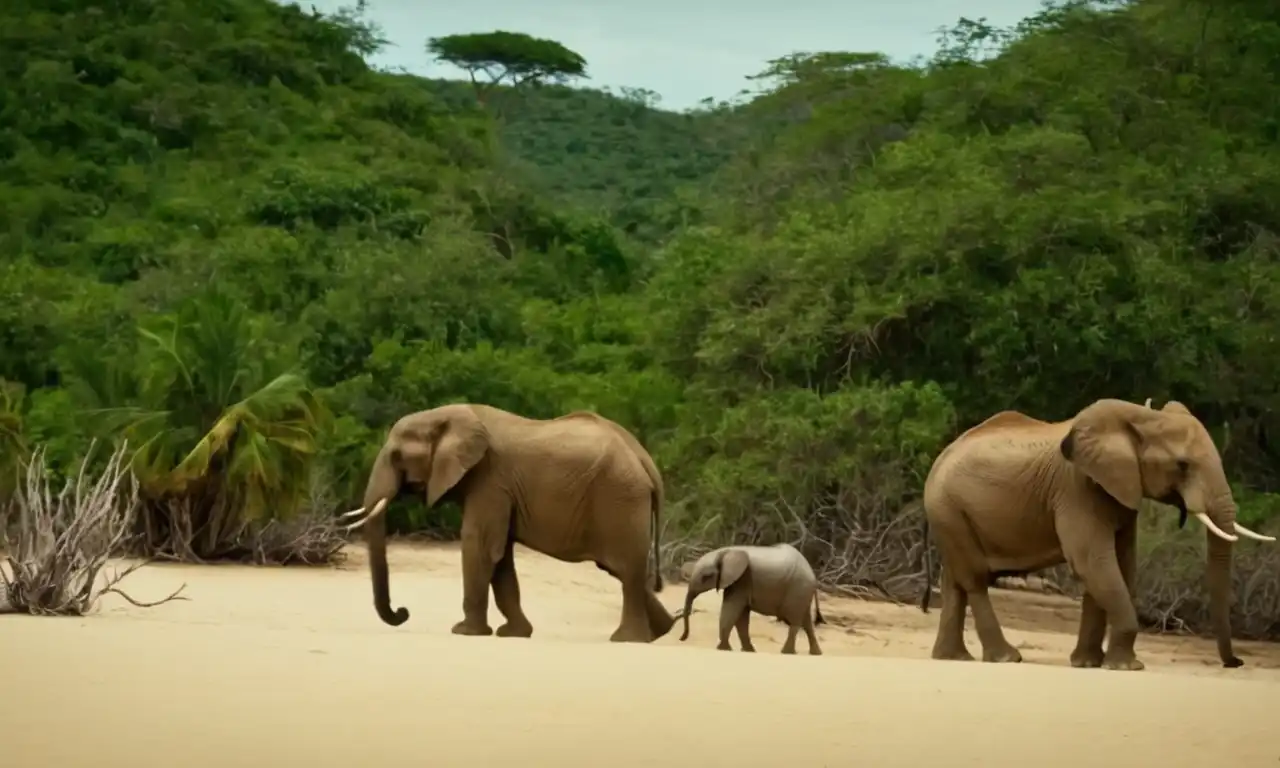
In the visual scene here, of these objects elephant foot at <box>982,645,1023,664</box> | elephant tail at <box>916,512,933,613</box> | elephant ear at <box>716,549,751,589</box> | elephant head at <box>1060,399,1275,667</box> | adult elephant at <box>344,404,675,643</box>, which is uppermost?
elephant head at <box>1060,399,1275,667</box>

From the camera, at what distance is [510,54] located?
51.3 metres

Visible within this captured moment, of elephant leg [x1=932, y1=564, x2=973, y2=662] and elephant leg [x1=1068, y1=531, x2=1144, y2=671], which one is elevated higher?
elephant leg [x1=1068, y1=531, x2=1144, y2=671]

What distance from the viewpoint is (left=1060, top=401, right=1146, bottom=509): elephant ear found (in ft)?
40.2

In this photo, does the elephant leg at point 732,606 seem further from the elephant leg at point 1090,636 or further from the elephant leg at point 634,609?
the elephant leg at point 1090,636

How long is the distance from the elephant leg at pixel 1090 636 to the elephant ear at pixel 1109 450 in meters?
0.79

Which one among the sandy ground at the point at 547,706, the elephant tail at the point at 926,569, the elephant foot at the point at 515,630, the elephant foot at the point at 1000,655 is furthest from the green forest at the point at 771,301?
the sandy ground at the point at 547,706

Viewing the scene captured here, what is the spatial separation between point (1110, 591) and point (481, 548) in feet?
13.2

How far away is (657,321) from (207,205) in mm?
13615

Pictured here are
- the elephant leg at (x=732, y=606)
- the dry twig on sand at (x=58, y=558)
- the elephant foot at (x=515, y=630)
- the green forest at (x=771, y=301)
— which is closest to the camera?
the dry twig on sand at (x=58, y=558)

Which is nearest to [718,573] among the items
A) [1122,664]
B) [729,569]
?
[729,569]

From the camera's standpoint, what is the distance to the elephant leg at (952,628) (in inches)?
519

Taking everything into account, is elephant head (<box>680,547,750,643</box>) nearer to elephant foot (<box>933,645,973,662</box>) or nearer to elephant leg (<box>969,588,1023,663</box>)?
elephant foot (<box>933,645,973,662</box>)

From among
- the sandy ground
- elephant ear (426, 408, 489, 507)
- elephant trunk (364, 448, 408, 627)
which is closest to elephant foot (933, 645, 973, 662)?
the sandy ground

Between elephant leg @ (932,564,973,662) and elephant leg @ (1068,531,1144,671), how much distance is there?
106 centimetres
